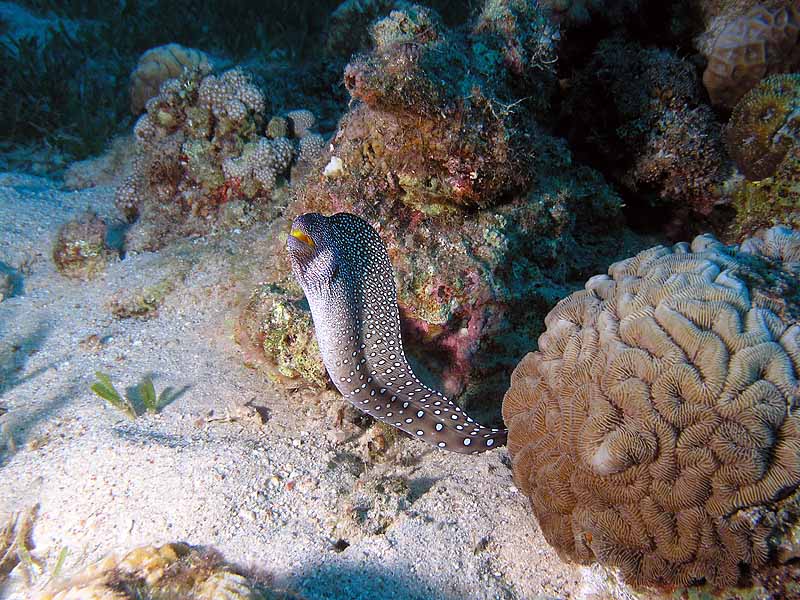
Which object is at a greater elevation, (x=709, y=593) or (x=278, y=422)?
(x=278, y=422)

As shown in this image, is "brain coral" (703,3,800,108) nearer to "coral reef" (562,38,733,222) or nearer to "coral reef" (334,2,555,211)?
"coral reef" (562,38,733,222)

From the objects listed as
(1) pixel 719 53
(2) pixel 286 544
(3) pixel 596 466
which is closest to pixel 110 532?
(2) pixel 286 544

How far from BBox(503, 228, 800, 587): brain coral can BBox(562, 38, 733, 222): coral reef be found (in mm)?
3260

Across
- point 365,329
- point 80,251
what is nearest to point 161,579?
point 365,329

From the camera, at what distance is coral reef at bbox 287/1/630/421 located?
13.8 feet

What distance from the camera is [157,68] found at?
905cm

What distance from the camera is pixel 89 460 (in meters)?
3.88

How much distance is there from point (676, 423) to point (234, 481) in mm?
3189

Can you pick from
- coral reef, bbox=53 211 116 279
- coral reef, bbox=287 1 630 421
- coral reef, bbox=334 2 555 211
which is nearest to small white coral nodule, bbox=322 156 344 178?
coral reef, bbox=287 1 630 421

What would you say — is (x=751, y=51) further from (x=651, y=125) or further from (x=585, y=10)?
(x=585, y=10)

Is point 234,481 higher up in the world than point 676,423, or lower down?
lower down

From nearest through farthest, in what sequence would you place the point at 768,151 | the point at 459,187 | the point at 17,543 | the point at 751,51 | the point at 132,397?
the point at 17,543 < the point at 459,187 < the point at 132,397 < the point at 768,151 < the point at 751,51

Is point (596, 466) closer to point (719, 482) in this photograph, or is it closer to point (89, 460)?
point (719, 482)

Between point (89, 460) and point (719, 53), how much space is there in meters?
8.65
